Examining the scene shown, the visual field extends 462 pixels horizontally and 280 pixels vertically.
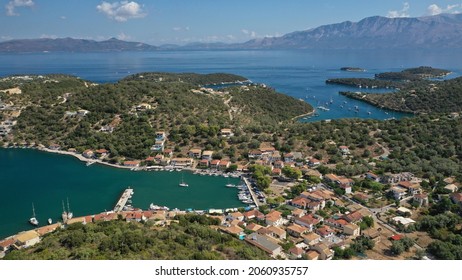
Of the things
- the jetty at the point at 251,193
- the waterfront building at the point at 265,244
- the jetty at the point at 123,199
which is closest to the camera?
the waterfront building at the point at 265,244

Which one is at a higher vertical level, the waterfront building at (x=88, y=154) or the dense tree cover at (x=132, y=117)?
the dense tree cover at (x=132, y=117)

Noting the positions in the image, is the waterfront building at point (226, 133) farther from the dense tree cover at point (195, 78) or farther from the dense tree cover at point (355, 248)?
the dense tree cover at point (195, 78)

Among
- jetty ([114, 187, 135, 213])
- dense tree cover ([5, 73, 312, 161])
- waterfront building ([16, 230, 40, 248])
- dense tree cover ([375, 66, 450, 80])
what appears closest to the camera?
waterfront building ([16, 230, 40, 248])

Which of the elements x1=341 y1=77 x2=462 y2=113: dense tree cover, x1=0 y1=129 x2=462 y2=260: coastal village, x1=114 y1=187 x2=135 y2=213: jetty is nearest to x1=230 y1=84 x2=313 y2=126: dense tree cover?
x1=0 y1=129 x2=462 y2=260: coastal village

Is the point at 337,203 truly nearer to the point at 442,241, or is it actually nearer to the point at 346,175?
the point at 346,175

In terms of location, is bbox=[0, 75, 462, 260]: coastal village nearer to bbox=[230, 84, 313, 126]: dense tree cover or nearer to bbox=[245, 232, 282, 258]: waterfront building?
bbox=[245, 232, 282, 258]: waterfront building

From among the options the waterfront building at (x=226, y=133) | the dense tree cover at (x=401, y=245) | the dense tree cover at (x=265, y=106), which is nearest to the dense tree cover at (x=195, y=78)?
the dense tree cover at (x=265, y=106)

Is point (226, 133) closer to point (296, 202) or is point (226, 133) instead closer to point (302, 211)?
point (296, 202)
